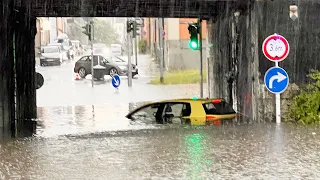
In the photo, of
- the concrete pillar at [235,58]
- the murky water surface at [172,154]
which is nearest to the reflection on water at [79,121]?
the murky water surface at [172,154]

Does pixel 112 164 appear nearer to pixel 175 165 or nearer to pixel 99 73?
pixel 175 165

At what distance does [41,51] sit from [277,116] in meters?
36.3

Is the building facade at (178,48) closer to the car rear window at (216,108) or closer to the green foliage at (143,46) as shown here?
the green foliage at (143,46)

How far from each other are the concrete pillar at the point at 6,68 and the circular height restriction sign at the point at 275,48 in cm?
707

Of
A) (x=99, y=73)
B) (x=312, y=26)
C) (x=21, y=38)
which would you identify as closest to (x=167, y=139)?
(x=312, y=26)

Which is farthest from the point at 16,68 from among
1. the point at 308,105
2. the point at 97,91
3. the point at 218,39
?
the point at 97,91

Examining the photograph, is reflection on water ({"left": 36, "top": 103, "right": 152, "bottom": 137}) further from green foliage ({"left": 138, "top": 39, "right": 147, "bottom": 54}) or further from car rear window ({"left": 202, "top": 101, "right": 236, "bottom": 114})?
green foliage ({"left": 138, "top": 39, "right": 147, "bottom": 54})

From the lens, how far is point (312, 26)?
51.4 feet

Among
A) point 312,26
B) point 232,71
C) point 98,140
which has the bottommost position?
point 98,140

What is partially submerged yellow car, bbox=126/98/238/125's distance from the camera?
585 inches

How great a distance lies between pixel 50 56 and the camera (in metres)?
49.1

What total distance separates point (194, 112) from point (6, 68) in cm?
606

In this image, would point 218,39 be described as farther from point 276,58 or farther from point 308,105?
point 308,105

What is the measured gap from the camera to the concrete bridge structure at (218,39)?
15617 millimetres
